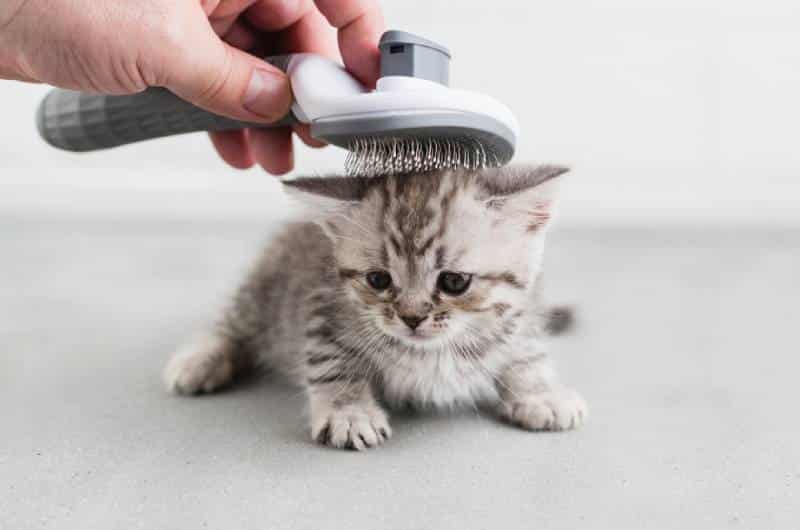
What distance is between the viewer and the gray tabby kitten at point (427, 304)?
1289 millimetres

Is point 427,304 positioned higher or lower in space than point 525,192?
lower

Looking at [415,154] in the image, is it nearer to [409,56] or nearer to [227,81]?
[409,56]

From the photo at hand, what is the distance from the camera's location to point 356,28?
1474 millimetres

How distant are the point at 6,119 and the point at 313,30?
213 cm

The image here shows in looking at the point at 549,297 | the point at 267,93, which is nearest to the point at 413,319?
the point at 267,93

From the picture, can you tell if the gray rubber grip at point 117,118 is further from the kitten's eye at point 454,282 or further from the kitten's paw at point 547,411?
the kitten's paw at point 547,411

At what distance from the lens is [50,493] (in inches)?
44.8

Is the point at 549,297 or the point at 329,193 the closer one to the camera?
the point at 329,193

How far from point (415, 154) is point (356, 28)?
0.36 metres

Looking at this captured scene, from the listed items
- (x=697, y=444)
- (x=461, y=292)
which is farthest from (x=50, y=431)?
(x=697, y=444)

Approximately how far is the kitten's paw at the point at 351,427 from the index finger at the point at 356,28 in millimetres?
564

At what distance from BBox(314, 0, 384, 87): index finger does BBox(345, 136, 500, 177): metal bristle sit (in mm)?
139

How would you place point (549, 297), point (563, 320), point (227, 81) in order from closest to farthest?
point (227, 81)
point (563, 320)
point (549, 297)

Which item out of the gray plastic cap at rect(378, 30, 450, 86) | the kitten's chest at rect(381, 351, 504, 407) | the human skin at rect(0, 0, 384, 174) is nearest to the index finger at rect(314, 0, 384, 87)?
the human skin at rect(0, 0, 384, 174)
